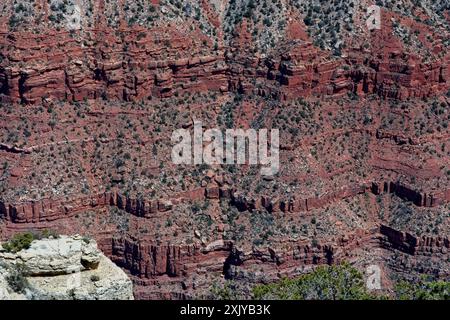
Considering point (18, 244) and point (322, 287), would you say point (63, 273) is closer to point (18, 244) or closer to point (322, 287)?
point (18, 244)

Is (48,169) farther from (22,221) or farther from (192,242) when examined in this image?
(192,242)

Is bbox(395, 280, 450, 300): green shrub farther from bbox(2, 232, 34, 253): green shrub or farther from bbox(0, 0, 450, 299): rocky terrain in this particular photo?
bbox(2, 232, 34, 253): green shrub

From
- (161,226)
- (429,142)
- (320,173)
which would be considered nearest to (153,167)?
(161,226)

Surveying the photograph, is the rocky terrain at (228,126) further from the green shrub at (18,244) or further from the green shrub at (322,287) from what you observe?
the green shrub at (18,244)

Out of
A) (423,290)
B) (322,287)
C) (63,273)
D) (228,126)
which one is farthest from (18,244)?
(228,126)

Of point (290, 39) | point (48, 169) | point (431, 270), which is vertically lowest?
point (431, 270)

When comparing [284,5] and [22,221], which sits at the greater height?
[284,5]
